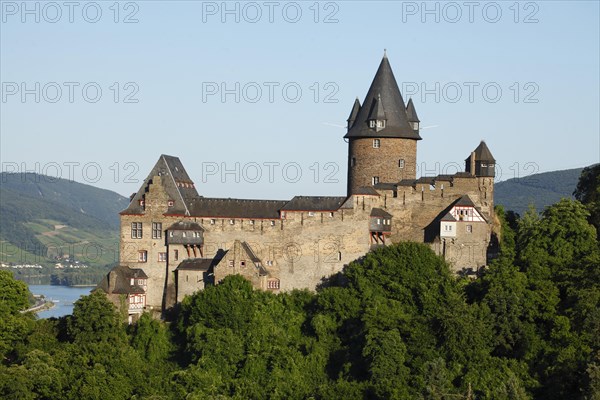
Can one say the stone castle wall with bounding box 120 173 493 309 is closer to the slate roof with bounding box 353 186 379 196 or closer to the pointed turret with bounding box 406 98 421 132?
the slate roof with bounding box 353 186 379 196

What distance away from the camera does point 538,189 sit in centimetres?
15762

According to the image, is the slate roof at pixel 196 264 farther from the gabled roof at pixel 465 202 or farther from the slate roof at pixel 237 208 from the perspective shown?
the gabled roof at pixel 465 202

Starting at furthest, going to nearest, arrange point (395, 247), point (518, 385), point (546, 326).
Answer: point (395, 247), point (546, 326), point (518, 385)

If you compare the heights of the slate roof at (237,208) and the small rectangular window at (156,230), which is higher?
the slate roof at (237,208)

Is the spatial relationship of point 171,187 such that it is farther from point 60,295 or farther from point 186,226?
A: point 60,295

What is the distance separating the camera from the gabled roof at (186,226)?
187 ft

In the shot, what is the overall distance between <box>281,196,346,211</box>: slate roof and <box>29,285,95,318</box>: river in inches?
2513

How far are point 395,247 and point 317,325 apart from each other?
506cm

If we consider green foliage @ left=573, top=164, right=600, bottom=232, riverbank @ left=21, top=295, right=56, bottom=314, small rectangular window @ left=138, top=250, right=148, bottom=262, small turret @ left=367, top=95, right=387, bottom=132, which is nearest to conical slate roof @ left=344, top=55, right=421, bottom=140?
small turret @ left=367, top=95, right=387, bottom=132

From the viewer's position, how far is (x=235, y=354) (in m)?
53.0

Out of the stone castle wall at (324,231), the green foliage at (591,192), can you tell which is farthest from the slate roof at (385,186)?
the green foliage at (591,192)

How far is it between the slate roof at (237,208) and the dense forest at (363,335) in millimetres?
3799

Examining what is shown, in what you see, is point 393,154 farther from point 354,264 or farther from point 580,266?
point 580,266

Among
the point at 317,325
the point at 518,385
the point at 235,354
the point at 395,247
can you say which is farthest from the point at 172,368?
the point at 518,385
